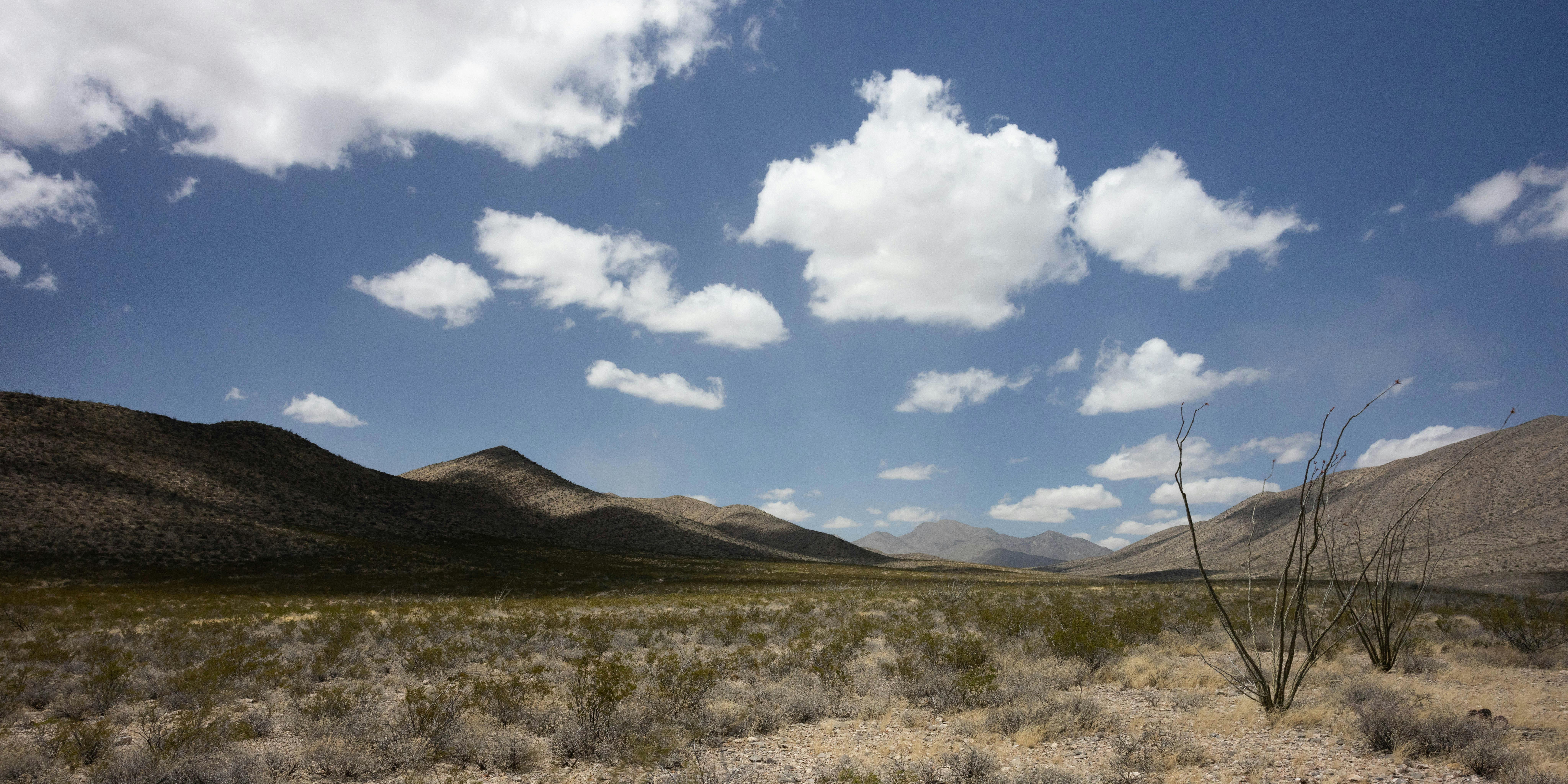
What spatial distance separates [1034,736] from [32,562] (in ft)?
183

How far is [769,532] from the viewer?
137 meters

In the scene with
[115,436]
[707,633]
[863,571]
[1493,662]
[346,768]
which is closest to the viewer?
[346,768]

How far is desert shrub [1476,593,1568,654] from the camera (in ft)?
37.6

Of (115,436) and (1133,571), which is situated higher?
(115,436)

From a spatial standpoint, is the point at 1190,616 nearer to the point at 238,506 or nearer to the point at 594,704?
the point at 594,704

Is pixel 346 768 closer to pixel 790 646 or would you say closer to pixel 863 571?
pixel 790 646

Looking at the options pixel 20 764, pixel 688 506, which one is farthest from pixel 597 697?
pixel 688 506

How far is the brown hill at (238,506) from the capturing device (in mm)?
42375

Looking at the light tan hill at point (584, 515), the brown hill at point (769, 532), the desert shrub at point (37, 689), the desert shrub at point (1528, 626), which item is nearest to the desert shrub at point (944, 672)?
the desert shrub at point (1528, 626)

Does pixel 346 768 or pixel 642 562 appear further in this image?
pixel 642 562

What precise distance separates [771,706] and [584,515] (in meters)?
94.7

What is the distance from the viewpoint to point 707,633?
1653 centimetres

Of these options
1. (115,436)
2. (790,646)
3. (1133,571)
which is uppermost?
(115,436)

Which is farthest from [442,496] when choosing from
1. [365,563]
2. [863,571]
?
[863,571]
